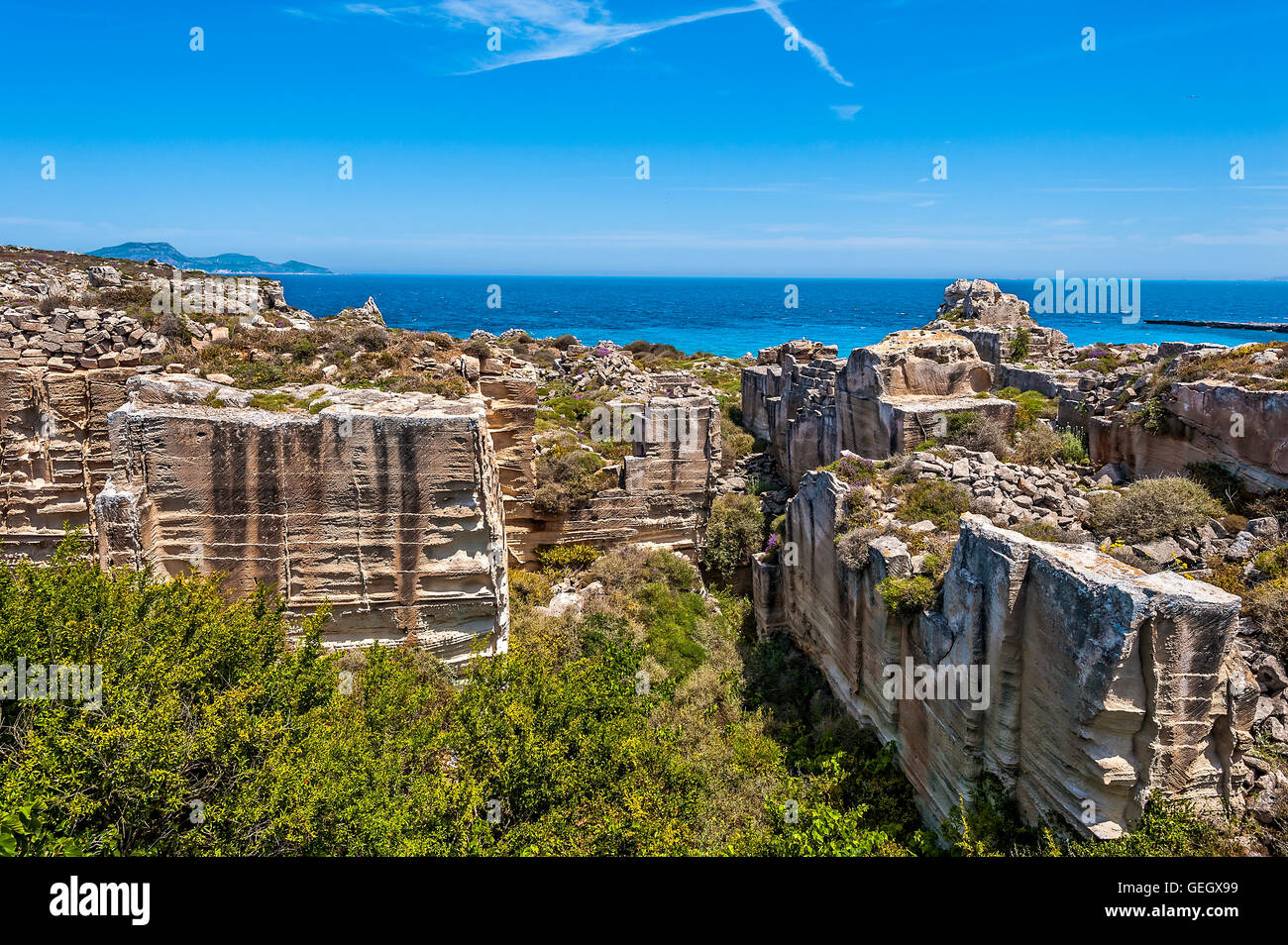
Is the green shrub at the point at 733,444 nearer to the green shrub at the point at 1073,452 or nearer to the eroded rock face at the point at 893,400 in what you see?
the eroded rock face at the point at 893,400

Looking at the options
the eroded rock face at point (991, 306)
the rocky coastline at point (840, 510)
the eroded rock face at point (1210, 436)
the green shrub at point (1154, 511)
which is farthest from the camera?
the eroded rock face at point (991, 306)

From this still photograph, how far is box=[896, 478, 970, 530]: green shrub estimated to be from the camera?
542 inches

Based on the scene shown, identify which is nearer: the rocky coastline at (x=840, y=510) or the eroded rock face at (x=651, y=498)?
the rocky coastline at (x=840, y=510)

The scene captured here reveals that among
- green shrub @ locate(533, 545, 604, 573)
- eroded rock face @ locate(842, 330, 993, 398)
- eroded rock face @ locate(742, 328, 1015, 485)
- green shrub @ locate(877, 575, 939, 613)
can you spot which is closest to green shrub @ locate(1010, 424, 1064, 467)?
eroded rock face @ locate(742, 328, 1015, 485)

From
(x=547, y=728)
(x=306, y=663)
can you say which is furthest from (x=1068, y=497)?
(x=306, y=663)

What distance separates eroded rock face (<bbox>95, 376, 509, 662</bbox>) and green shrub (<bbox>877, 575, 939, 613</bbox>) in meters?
8.14

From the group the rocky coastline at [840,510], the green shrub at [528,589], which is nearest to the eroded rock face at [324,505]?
the rocky coastline at [840,510]

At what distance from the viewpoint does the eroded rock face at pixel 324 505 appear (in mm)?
13617

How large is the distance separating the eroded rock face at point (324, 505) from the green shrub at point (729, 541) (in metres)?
8.71

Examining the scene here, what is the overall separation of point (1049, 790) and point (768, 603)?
10.5 metres

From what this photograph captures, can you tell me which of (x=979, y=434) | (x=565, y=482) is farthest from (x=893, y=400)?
(x=565, y=482)

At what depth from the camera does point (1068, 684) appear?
28.3 feet

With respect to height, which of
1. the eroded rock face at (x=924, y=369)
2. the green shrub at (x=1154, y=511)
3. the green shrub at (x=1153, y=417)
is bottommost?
the green shrub at (x=1154, y=511)
